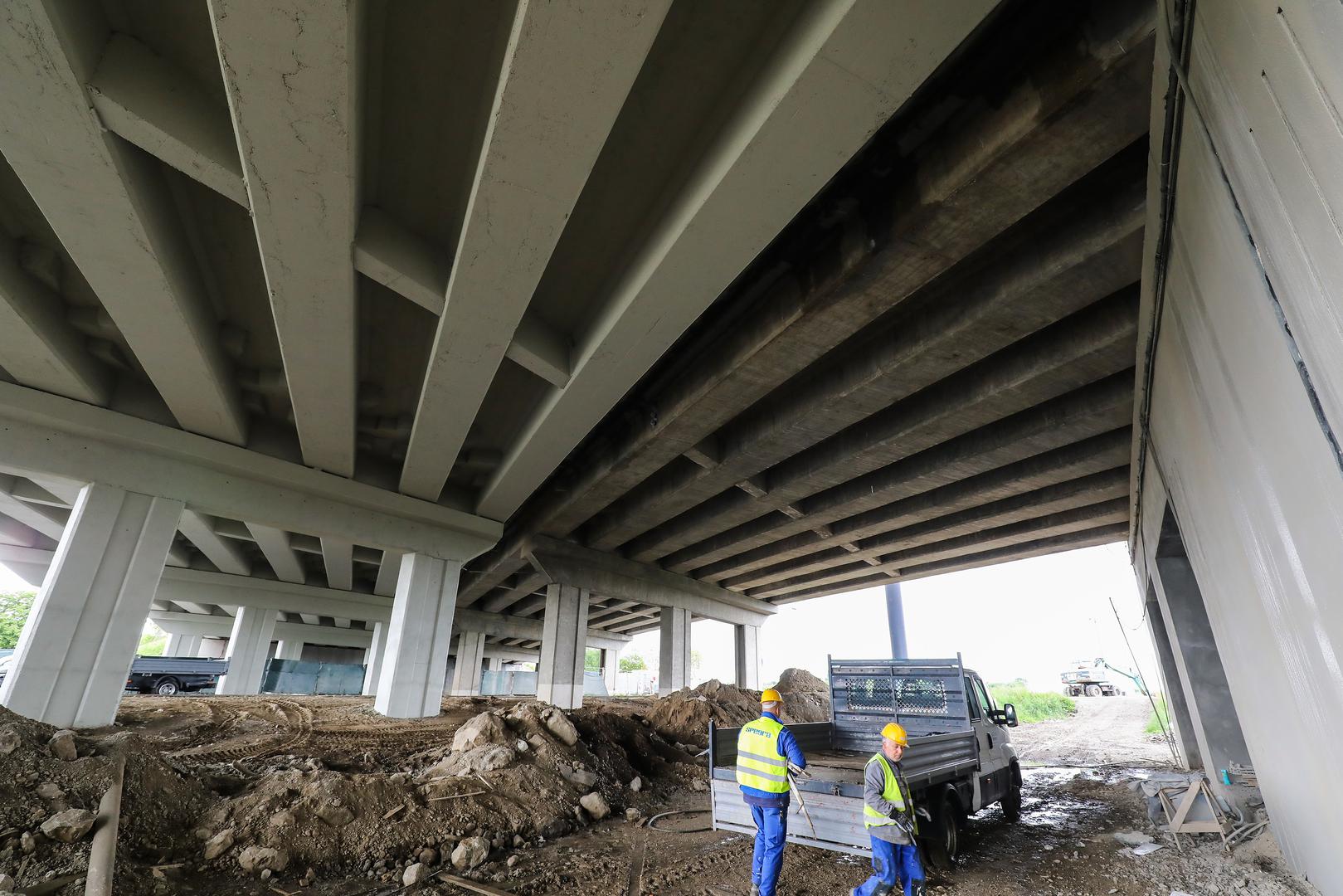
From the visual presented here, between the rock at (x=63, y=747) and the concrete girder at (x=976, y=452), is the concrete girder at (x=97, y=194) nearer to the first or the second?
the rock at (x=63, y=747)

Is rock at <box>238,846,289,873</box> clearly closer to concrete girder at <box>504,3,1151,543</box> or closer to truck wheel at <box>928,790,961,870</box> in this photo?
truck wheel at <box>928,790,961,870</box>

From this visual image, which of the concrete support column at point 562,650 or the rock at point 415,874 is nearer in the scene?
the rock at point 415,874

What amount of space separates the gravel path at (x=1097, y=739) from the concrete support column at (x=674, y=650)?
11.2m

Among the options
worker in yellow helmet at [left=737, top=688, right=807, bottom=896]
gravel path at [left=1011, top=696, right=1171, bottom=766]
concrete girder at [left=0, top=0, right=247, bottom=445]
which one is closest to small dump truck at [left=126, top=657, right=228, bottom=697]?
concrete girder at [left=0, top=0, right=247, bottom=445]

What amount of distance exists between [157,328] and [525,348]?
4.53 m

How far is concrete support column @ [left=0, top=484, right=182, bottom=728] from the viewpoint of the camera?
856 centimetres

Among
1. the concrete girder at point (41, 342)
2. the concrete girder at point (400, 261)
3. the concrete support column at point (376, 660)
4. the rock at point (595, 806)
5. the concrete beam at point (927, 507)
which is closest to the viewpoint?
the concrete girder at point (400, 261)

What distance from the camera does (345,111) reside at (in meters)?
4.40

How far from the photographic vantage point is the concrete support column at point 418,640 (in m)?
13.2

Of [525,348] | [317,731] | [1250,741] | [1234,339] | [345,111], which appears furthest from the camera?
[317,731]

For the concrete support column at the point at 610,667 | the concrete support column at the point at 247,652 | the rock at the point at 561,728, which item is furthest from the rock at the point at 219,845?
the concrete support column at the point at 610,667

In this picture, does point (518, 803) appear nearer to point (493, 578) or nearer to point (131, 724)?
point (131, 724)

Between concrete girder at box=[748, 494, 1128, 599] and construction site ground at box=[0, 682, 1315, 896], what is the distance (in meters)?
6.60

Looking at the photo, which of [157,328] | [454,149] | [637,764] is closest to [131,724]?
[157,328]
